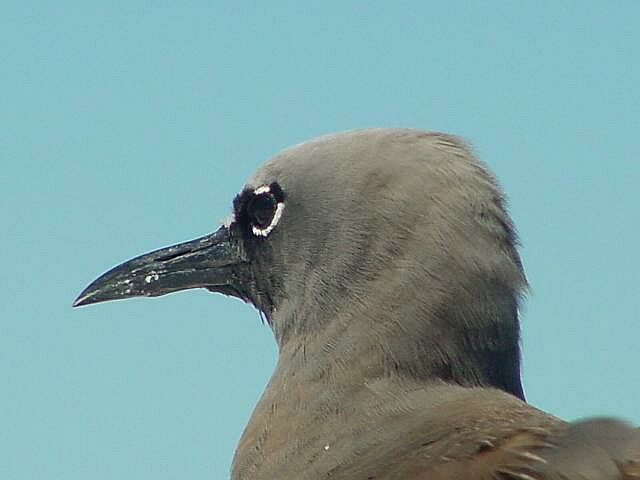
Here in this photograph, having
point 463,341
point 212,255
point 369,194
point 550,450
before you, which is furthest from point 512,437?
point 212,255

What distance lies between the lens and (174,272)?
10148 millimetres

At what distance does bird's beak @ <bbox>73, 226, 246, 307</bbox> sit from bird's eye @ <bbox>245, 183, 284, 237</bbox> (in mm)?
338

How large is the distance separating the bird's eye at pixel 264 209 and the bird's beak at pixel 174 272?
0.34 metres

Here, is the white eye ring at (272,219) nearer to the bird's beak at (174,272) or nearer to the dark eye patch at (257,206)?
the dark eye patch at (257,206)

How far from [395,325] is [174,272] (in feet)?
7.50

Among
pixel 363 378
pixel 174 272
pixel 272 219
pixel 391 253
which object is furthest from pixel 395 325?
pixel 174 272

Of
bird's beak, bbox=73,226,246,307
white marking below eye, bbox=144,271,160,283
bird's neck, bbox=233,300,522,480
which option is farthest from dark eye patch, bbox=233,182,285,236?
bird's neck, bbox=233,300,522,480

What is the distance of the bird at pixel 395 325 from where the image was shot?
283 inches

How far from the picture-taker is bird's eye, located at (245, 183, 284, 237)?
377 inches

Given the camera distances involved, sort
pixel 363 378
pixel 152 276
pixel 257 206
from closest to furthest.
Answer: pixel 363 378
pixel 257 206
pixel 152 276

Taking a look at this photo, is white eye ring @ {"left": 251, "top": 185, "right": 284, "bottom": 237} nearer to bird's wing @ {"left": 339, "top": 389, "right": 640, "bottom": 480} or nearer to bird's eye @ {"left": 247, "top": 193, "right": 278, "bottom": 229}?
bird's eye @ {"left": 247, "top": 193, "right": 278, "bottom": 229}

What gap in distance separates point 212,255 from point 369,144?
1645mm

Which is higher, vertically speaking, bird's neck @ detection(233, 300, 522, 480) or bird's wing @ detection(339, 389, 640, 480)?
bird's neck @ detection(233, 300, 522, 480)

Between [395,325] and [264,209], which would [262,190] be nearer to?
[264,209]
